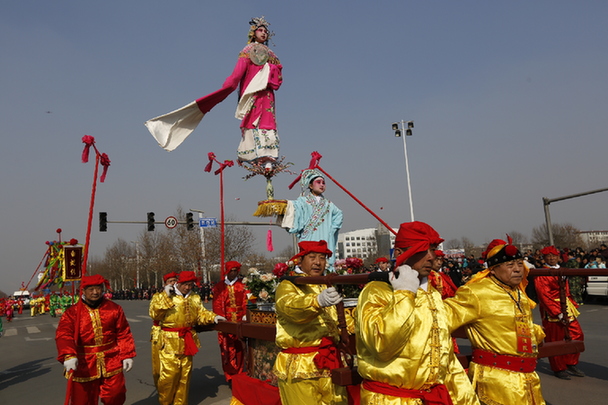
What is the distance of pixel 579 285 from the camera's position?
9.63m

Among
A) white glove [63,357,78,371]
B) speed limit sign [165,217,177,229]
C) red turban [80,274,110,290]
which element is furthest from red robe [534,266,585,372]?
speed limit sign [165,217,177,229]

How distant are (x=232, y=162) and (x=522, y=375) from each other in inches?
237

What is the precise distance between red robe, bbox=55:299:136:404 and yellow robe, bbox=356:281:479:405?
3579 mm

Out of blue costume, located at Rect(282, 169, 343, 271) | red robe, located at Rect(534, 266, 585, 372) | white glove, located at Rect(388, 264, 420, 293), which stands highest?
blue costume, located at Rect(282, 169, 343, 271)

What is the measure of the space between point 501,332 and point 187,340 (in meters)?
4.53

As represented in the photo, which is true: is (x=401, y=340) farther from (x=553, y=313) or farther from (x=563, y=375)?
(x=563, y=375)

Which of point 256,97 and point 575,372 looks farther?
point 256,97

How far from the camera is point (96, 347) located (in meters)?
5.37

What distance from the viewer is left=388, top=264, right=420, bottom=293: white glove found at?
2559 mm

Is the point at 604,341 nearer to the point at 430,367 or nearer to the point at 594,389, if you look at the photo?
the point at 594,389

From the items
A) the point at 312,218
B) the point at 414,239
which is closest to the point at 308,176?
the point at 312,218

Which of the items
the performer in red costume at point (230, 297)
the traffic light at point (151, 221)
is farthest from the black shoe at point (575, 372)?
the traffic light at point (151, 221)

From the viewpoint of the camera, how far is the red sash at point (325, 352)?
12.7 feet

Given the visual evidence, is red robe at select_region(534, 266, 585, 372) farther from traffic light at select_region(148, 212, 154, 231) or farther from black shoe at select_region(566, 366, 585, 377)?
traffic light at select_region(148, 212, 154, 231)
